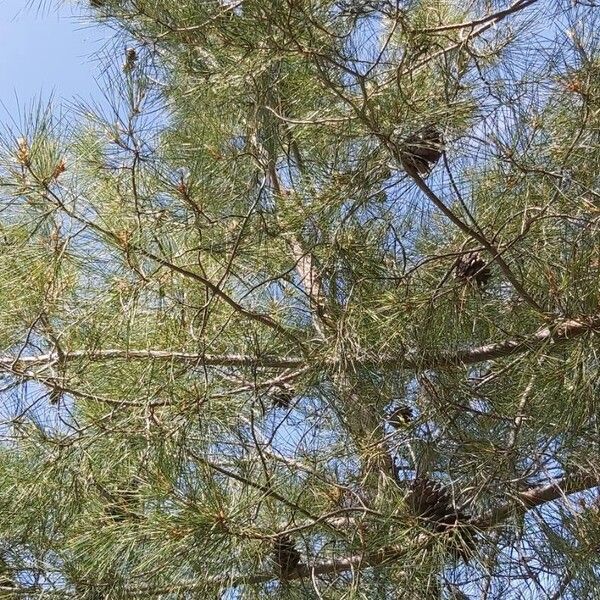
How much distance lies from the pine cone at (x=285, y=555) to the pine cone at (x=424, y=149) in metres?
0.50

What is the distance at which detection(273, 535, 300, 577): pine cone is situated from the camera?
45.2 inches

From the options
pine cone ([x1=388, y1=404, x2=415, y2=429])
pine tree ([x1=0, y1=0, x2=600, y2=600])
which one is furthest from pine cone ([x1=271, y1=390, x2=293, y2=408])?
pine cone ([x1=388, y1=404, x2=415, y2=429])

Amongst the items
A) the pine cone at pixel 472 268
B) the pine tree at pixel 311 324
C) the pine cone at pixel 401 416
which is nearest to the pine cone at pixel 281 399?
the pine tree at pixel 311 324

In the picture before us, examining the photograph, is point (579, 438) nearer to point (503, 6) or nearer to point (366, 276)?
point (366, 276)

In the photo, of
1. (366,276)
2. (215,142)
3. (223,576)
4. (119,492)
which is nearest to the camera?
(223,576)

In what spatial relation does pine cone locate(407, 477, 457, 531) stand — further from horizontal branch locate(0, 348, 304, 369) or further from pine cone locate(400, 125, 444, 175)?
pine cone locate(400, 125, 444, 175)

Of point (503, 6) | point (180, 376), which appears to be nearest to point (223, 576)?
point (180, 376)

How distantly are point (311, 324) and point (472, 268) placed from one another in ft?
0.96

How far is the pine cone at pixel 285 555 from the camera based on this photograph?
45.2 inches

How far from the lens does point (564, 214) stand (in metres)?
1.12

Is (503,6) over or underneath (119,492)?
over

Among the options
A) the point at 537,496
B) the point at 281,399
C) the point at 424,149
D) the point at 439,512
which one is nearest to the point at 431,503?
the point at 439,512

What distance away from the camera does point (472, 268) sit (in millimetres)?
1213

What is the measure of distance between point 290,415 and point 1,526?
0.45m
